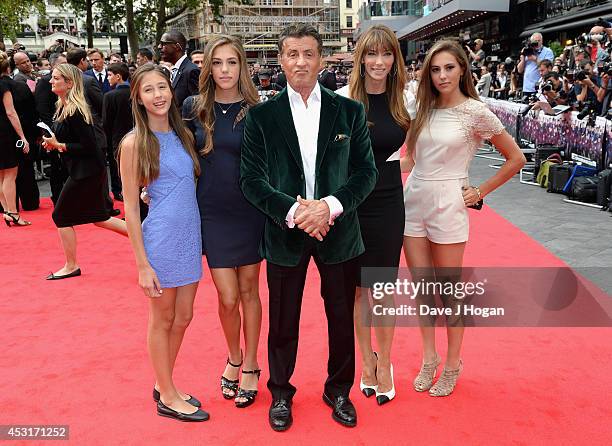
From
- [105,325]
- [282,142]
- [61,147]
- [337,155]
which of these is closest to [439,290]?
[337,155]

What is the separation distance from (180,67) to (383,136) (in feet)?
8.49

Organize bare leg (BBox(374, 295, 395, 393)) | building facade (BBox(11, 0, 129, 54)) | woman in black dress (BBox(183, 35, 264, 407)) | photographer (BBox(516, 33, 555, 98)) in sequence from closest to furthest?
woman in black dress (BBox(183, 35, 264, 407))
bare leg (BBox(374, 295, 395, 393))
photographer (BBox(516, 33, 555, 98))
building facade (BBox(11, 0, 129, 54))

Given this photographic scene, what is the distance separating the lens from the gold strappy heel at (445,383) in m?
3.07

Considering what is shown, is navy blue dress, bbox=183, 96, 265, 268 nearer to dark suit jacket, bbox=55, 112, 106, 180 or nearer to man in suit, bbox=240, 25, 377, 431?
man in suit, bbox=240, 25, 377, 431

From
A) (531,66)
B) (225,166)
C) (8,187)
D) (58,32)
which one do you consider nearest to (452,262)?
(225,166)

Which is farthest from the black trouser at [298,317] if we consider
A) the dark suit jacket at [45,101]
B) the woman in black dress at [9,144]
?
the dark suit jacket at [45,101]

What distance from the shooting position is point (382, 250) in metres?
2.92

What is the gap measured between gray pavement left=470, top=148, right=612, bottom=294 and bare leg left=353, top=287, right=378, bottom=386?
2487 millimetres

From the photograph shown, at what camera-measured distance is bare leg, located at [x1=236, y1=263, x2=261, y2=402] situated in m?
2.97

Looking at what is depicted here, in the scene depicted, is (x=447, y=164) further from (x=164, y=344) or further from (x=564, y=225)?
(x=564, y=225)

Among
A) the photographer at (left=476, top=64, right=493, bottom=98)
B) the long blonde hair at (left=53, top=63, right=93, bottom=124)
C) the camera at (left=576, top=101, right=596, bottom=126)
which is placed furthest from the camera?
the photographer at (left=476, top=64, right=493, bottom=98)

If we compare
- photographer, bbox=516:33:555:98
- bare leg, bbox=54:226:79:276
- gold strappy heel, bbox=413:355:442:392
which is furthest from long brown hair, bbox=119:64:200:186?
photographer, bbox=516:33:555:98

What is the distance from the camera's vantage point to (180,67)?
4770 mm

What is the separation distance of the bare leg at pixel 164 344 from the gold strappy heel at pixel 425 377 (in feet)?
4.03
